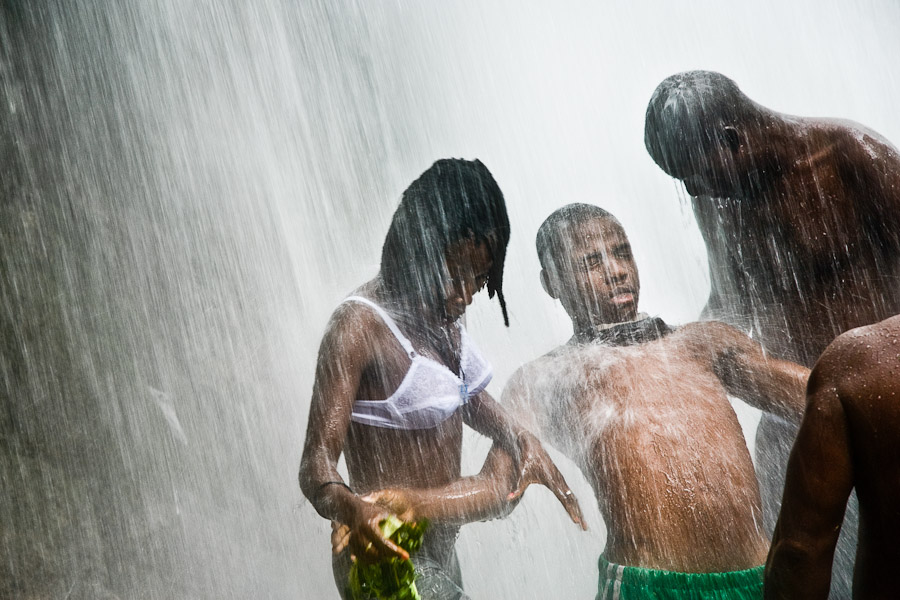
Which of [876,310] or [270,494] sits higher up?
[876,310]

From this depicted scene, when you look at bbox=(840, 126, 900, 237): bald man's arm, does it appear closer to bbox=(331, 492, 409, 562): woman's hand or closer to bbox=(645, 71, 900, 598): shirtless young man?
bbox=(645, 71, 900, 598): shirtless young man

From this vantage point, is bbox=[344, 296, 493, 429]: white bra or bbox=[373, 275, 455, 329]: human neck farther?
bbox=[373, 275, 455, 329]: human neck

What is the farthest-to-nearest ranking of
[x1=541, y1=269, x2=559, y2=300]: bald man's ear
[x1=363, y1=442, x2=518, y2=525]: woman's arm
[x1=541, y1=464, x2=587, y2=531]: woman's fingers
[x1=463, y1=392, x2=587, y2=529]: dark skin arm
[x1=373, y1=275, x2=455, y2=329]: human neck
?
[x1=541, y1=269, x2=559, y2=300]: bald man's ear → [x1=373, y1=275, x2=455, y2=329]: human neck → [x1=463, y1=392, x2=587, y2=529]: dark skin arm → [x1=541, y1=464, x2=587, y2=531]: woman's fingers → [x1=363, y1=442, x2=518, y2=525]: woman's arm

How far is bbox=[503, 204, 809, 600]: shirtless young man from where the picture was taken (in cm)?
279

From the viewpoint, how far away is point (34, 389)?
5062 mm

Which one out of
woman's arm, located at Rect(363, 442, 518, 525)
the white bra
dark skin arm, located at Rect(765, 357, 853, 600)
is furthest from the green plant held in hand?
dark skin arm, located at Rect(765, 357, 853, 600)

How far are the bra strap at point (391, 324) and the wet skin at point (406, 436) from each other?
0.02 metres

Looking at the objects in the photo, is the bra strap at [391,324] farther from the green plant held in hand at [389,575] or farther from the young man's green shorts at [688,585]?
the young man's green shorts at [688,585]

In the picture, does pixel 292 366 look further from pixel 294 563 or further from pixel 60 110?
pixel 60 110

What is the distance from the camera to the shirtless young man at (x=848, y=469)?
Answer: 1505 mm

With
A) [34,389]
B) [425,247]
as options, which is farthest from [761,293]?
[34,389]

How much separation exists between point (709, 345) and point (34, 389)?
4578 millimetres

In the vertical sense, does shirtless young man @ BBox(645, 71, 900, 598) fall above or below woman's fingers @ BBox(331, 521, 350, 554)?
above

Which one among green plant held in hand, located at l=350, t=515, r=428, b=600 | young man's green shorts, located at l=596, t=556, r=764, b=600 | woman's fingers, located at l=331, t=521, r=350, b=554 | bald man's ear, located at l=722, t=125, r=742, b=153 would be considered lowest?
young man's green shorts, located at l=596, t=556, r=764, b=600
